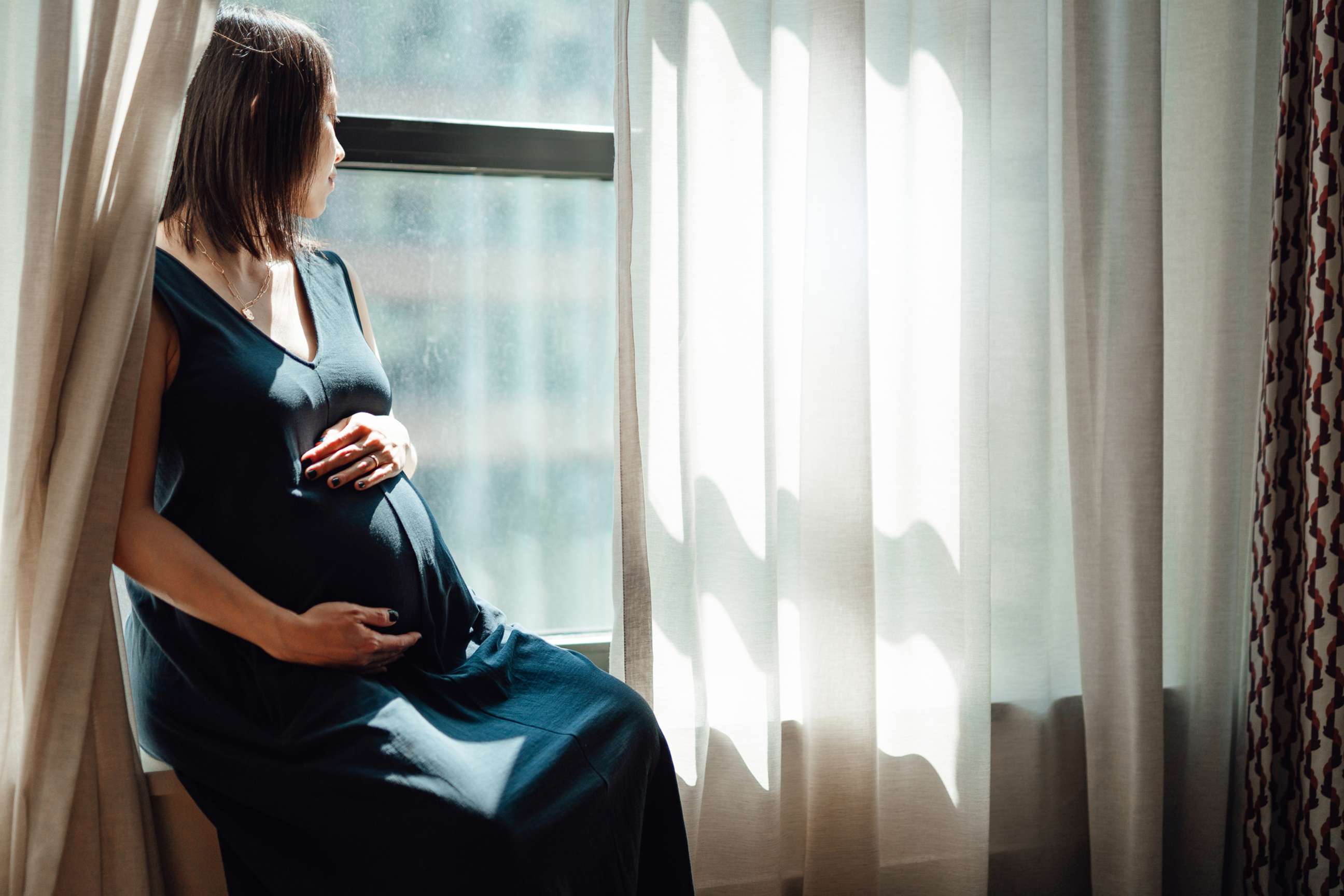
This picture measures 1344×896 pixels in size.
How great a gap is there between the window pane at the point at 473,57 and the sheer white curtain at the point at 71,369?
0.44 metres

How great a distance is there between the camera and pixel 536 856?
3.32ft

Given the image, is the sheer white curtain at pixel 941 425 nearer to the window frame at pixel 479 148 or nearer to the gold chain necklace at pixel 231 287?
the window frame at pixel 479 148

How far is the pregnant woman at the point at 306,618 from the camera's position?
1.03 meters

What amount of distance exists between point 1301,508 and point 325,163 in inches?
64.8

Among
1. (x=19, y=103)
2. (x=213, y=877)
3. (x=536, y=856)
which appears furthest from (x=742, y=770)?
(x=19, y=103)

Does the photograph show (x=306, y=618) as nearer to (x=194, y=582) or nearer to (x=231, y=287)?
(x=194, y=582)

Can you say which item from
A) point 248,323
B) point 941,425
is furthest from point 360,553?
point 941,425

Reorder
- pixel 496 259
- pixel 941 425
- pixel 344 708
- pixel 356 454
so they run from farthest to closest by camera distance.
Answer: pixel 496 259, pixel 941 425, pixel 356 454, pixel 344 708

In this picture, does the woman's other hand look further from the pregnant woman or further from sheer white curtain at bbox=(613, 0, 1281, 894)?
sheer white curtain at bbox=(613, 0, 1281, 894)

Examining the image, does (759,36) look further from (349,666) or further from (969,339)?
(349,666)

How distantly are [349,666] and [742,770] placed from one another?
671 millimetres

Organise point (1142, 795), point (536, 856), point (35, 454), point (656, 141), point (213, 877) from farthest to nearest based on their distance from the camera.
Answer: point (1142, 795)
point (656, 141)
point (213, 877)
point (35, 454)
point (536, 856)

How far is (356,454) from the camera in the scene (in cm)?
119

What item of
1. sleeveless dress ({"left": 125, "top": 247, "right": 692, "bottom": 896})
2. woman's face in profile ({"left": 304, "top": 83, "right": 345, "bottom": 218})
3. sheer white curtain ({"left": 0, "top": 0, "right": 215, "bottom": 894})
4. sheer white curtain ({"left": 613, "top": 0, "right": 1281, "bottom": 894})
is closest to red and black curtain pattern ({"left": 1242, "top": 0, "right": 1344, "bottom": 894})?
sheer white curtain ({"left": 613, "top": 0, "right": 1281, "bottom": 894})
